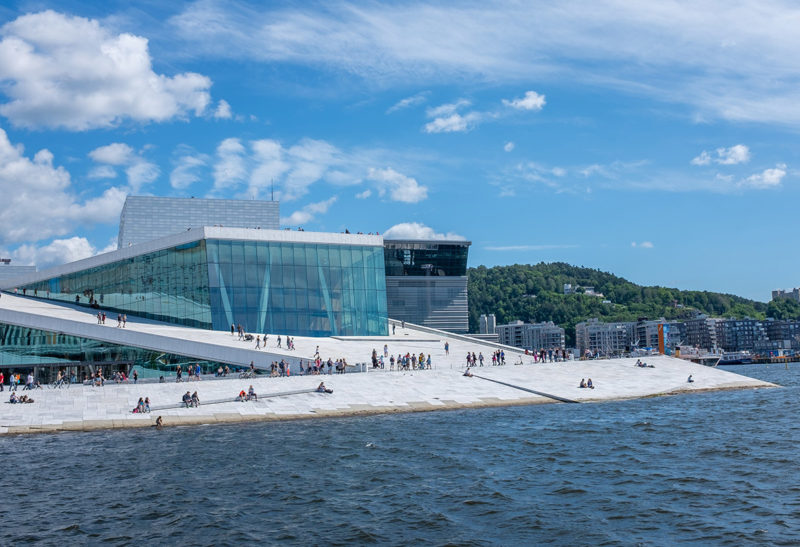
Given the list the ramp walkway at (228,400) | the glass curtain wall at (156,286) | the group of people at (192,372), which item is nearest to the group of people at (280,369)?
the group of people at (192,372)

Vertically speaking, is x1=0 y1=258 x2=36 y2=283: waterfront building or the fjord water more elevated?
x1=0 y1=258 x2=36 y2=283: waterfront building

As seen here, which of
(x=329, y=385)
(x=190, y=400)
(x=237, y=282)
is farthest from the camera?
(x=237, y=282)

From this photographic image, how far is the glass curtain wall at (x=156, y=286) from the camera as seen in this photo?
179 feet

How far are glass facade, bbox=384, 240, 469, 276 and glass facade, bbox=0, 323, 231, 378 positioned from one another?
45.8m

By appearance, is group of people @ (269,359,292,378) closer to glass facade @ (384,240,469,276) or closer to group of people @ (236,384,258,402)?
group of people @ (236,384,258,402)

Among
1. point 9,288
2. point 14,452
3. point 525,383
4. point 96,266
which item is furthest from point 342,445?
point 9,288

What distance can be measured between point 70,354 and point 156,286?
10153 mm

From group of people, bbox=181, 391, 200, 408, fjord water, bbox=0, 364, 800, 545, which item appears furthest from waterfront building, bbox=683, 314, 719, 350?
group of people, bbox=181, 391, 200, 408

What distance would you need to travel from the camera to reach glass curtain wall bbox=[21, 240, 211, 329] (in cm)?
5462

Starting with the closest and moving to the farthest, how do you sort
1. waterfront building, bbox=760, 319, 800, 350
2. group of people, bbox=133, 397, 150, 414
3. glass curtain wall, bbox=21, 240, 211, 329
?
1. group of people, bbox=133, 397, 150, 414
2. glass curtain wall, bbox=21, 240, 211, 329
3. waterfront building, bbox=760, 319, 800, 350

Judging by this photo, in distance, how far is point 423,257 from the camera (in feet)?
298

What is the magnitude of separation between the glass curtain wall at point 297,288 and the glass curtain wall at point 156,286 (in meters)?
0.98

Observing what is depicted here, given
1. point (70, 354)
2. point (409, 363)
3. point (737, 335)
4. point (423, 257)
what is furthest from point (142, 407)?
point (737, 335)

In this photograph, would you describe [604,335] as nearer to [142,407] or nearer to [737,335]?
[737,335]
